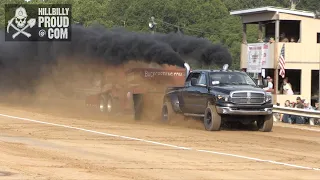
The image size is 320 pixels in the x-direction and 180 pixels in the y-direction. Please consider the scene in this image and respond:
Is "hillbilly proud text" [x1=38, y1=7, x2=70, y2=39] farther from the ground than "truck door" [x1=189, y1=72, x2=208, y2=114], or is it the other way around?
"hillbilly proud text" [x1=38, y1=7, x2=70, y2=39]

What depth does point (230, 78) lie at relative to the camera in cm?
2150

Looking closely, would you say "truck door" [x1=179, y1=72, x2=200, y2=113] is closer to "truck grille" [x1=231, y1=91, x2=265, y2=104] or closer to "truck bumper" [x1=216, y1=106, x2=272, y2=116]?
"truck bumper" [x1=216, y1=106, x2=272, y2=116]

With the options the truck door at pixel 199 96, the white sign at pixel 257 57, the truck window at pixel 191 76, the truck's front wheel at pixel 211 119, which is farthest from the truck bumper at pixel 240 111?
the white sign at pixel 257 57

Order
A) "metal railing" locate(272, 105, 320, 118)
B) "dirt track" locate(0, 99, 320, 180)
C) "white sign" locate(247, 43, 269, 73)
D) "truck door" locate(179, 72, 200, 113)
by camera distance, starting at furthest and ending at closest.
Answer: "white sign" locate(247, 43, 269, 73) → "metal railing" locate(272, 105, 320, 118) → "truck door" locate(179, 72, 200, 113) → "dirt track" locate(0, 99, 320, 180)

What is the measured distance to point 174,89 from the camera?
23.3 metres

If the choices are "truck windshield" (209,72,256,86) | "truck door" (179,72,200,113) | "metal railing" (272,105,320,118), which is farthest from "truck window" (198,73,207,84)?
"metal railing" (272,105,320,118)

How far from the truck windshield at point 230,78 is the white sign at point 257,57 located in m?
16.0

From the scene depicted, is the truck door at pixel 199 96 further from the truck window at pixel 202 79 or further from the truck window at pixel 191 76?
the truck window at pixel 191 76

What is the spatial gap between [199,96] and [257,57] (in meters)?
17.6

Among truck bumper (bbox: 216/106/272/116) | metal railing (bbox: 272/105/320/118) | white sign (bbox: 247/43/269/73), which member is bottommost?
metal railing (bbox: 272/105/320/118)

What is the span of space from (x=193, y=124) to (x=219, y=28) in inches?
2343

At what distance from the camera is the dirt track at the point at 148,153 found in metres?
11.6

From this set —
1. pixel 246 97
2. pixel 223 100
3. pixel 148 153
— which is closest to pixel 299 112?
pixel 246 97

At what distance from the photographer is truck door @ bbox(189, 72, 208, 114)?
21172 millimetres
